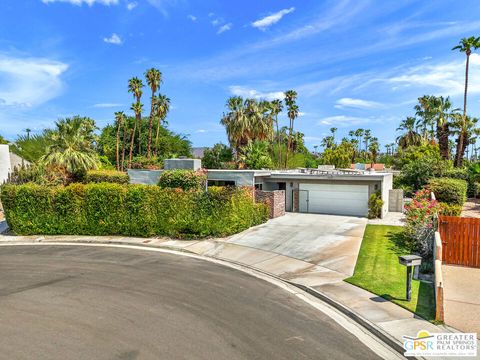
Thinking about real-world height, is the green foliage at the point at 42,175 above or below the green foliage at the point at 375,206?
above

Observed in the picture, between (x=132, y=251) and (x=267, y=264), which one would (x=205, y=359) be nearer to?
(x=267, y=264)

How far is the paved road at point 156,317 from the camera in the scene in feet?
23.7

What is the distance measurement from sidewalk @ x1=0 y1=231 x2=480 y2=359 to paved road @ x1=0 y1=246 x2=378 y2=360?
106cm

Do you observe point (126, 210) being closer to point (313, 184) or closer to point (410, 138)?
point (313, 184)

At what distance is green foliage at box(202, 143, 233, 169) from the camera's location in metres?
41.3

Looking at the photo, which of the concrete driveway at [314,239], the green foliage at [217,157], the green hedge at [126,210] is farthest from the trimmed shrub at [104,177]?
the concrete driveway at [314,239]

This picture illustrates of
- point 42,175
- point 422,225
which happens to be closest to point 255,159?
point 42,175

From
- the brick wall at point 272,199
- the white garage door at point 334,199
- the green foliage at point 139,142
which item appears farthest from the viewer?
the green foliage at point 139,142

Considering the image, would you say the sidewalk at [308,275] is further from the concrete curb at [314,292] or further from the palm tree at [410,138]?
the palm tree at [410,138]

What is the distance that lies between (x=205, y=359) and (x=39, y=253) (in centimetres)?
1358

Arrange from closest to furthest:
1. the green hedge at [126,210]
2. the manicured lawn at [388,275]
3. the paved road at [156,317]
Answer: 1. the paved road at [156,317]
2. the manicured lawn at [388,275]
3. the green hedge at [126,210]

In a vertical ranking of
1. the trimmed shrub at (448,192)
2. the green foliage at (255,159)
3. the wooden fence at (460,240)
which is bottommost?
the wooden fence at (460,240)

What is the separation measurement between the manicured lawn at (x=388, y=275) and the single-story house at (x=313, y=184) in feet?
23.7

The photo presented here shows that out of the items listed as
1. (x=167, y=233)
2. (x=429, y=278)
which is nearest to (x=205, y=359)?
(x=429, y=278)
